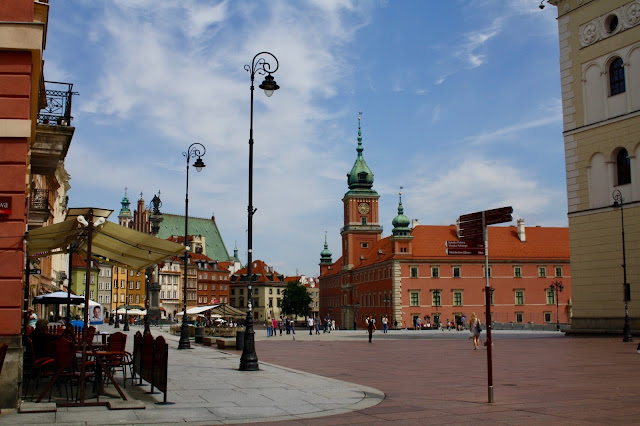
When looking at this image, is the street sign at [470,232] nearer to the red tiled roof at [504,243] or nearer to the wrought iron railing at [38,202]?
the wrought iron railing at [38,202]

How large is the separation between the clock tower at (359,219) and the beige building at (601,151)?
254 feet

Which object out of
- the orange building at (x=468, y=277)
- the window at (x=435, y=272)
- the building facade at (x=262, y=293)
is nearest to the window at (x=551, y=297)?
the orange building at (x=468, y=277)

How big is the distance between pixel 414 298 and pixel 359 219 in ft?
105

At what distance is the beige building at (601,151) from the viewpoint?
37.0 m

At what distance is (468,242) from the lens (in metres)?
11.9

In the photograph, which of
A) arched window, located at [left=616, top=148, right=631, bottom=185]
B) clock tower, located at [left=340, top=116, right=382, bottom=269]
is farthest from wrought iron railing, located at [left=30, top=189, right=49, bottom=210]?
clock tower, located at [left=340, top=116, right=382, bottom=269]

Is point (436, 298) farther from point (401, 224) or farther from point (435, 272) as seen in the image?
point (401, 224)

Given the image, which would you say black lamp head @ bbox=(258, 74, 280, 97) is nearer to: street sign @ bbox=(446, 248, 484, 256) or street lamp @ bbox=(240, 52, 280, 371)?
street lamp @ bbox=(240, 52, 280, 371)

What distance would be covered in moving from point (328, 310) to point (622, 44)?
3972 inches

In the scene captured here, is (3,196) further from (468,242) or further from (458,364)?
(458,364)

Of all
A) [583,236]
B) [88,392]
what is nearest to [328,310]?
[583,236]

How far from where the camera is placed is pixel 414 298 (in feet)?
300

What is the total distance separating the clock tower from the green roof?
4681 centimetres

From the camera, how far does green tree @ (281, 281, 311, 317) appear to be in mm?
142750
